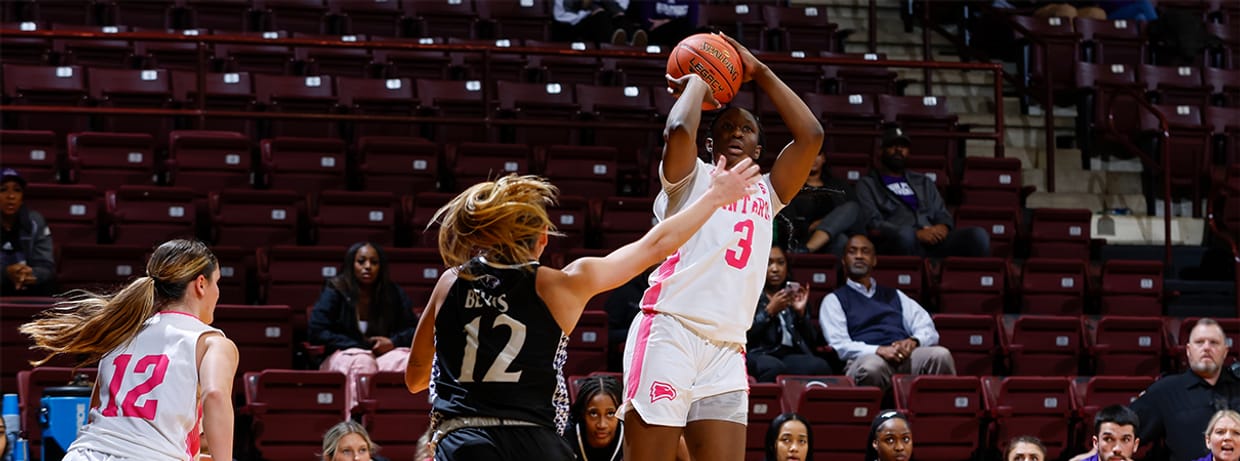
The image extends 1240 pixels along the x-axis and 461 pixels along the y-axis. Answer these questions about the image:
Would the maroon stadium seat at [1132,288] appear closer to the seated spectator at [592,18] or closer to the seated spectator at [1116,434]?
the seated spectator at [1116,434]

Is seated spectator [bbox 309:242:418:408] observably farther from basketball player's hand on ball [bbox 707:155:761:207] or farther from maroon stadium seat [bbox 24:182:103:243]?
basketball player's hand on ball [bbox 707:155:761:207]

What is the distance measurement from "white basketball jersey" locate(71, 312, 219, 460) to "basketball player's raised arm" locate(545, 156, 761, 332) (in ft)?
3.69

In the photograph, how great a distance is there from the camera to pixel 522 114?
12.1 meters

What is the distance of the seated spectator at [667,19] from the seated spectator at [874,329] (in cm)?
471

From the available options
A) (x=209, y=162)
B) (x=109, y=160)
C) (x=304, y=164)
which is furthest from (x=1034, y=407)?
(x=109, y=160)

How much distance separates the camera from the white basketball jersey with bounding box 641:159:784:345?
475 cm

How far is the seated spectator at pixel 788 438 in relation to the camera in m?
7.59

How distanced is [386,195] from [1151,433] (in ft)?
17.2

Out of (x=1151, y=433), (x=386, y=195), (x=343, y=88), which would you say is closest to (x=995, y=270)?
(x=1151, y=433)

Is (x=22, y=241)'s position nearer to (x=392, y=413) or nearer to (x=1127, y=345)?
(x=392, y=413)

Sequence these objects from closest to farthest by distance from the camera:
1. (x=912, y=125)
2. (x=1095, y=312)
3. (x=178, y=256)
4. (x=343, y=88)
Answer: (x=178, y=256) → (x=1095, y=312) → (x=343, y=88) → (x=912, y=125)

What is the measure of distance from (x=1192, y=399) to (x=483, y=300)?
6.10 meters

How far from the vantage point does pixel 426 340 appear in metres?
4.11

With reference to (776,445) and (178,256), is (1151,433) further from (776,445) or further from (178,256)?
(178,256)
